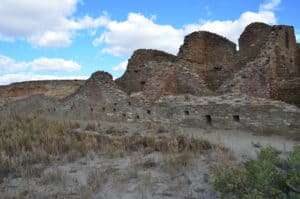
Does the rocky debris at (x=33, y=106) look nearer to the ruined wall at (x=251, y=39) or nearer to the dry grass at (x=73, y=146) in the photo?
the dry grass at (x=73, y=146)

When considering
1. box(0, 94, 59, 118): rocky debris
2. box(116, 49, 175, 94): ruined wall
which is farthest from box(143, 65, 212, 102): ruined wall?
box(0, 94, 59, 118): rocky debris

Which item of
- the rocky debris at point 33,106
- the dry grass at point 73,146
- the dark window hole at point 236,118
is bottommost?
the dry grass at point 73,146

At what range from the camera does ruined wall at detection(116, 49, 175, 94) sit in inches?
682

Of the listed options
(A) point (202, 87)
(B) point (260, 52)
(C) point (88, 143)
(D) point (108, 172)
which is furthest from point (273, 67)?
(D) point (108, 172)

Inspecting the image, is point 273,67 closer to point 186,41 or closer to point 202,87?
point 202,87

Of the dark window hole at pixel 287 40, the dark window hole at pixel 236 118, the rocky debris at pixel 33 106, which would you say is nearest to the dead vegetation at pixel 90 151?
the dark window hole at pixel 236 118

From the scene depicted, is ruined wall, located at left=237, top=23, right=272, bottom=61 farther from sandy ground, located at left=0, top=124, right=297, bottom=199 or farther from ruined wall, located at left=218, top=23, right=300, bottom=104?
sandy ground, located at left=0, top=124, right=297, bottom=199

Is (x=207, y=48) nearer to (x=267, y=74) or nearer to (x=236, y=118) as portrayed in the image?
Answer: (x=267, y=74)

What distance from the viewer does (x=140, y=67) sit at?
58.1 feet

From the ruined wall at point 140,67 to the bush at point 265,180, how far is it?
11.8 meters

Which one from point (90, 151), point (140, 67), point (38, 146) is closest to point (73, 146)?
point (90, 151)

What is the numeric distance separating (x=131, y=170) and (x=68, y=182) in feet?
3.98

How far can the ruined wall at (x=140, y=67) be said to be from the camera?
17328mm

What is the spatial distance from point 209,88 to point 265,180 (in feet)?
36.5
